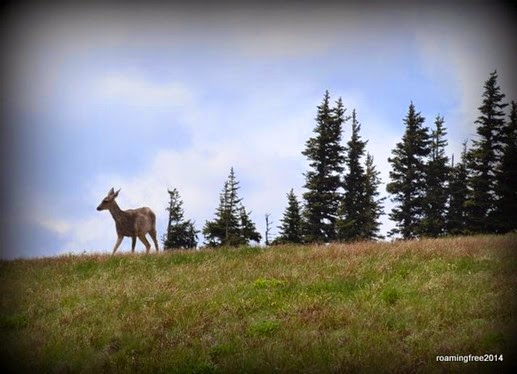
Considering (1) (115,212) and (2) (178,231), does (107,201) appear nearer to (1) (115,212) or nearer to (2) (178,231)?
(1) (115,212)

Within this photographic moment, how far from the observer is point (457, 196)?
37.2 meters

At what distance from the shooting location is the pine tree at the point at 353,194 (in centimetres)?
3681

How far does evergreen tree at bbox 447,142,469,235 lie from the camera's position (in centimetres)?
3609

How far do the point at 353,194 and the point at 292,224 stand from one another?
5.29 meters

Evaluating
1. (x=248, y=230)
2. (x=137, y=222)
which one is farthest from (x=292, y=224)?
(x=137, y=222)

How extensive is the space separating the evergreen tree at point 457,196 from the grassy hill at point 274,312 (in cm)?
2119

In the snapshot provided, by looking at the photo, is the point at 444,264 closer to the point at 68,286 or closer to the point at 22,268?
the point at 68,286

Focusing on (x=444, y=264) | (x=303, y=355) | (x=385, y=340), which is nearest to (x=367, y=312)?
(x=385, y=340)

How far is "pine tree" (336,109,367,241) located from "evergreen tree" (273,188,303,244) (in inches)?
124

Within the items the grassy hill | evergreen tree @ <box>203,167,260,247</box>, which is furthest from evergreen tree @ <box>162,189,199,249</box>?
the grassy hill

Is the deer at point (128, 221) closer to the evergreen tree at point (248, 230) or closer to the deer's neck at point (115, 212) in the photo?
the deer's neck at point (115, 212)

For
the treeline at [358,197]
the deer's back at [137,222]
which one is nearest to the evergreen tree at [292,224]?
the treeline at [358,197]

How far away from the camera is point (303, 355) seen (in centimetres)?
909

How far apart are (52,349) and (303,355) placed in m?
5.35
